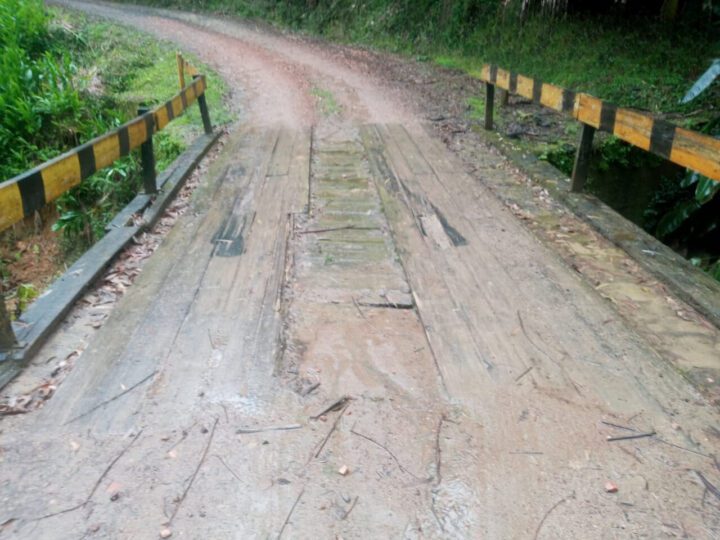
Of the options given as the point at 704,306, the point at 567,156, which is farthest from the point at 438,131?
the point at 704,306

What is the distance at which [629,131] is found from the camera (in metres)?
4.55

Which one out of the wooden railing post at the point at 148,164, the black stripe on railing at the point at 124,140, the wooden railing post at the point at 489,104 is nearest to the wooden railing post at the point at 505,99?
the wooden railing post at the point at 489,104

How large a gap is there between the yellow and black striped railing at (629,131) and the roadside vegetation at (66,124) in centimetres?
454

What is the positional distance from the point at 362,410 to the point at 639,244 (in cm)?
276

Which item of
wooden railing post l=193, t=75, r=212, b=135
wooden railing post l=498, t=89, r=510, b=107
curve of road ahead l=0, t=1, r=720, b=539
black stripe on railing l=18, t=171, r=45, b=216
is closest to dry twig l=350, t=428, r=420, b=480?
curve of road ahead l=0, t=1, r=720, b=539

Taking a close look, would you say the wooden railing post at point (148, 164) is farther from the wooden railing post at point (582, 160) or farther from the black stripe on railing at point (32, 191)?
the wooden railing post at point (582, 160)

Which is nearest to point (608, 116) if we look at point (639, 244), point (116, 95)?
point (639, 244)

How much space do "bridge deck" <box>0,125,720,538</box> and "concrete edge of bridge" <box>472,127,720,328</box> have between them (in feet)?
1.75

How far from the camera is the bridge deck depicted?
218 centimetres

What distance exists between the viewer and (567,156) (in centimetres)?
712

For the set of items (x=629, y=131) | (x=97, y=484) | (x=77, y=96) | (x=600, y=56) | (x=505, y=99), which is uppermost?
(x=600, y=56)

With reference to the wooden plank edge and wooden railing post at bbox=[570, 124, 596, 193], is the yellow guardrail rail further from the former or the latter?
wooden railing post at bbox=[570, 124, 596, 193]

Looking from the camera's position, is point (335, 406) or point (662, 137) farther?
point (662, 137)

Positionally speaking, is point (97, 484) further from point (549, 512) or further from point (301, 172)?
point (301, 172)
